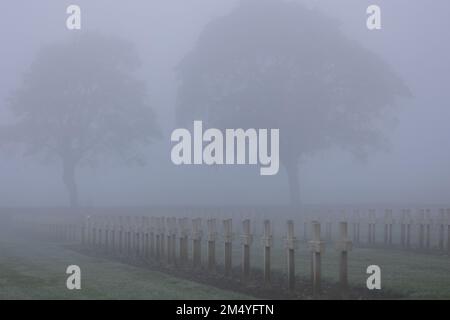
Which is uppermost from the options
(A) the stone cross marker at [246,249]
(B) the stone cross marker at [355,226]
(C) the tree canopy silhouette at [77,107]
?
(C) the tree canopy silhouette at [77,107]

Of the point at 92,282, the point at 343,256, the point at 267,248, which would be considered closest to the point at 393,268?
the point at 267,248


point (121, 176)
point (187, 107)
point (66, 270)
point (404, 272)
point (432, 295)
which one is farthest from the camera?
point (121, 176)

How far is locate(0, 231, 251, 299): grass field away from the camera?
14.9 m

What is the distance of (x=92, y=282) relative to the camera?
674 inches

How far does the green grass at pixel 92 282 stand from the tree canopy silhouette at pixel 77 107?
3022cm

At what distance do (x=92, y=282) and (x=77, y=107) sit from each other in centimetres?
3826

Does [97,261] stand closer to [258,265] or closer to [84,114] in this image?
[258,265]

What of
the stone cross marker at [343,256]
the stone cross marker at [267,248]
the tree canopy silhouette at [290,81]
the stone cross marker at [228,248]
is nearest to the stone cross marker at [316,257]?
the stone cross marker at [343,256]

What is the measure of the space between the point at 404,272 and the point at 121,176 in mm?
78973

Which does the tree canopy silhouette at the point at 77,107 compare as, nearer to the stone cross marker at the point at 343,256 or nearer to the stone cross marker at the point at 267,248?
the stone cross marker at the point at 267,248

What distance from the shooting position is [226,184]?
74.8 m

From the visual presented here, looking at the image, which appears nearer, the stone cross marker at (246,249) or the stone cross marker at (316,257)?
the stone cross marker at (316,257)

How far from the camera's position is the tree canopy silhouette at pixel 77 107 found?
5416 cm

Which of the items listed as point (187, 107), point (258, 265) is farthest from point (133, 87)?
point (258, 265)
